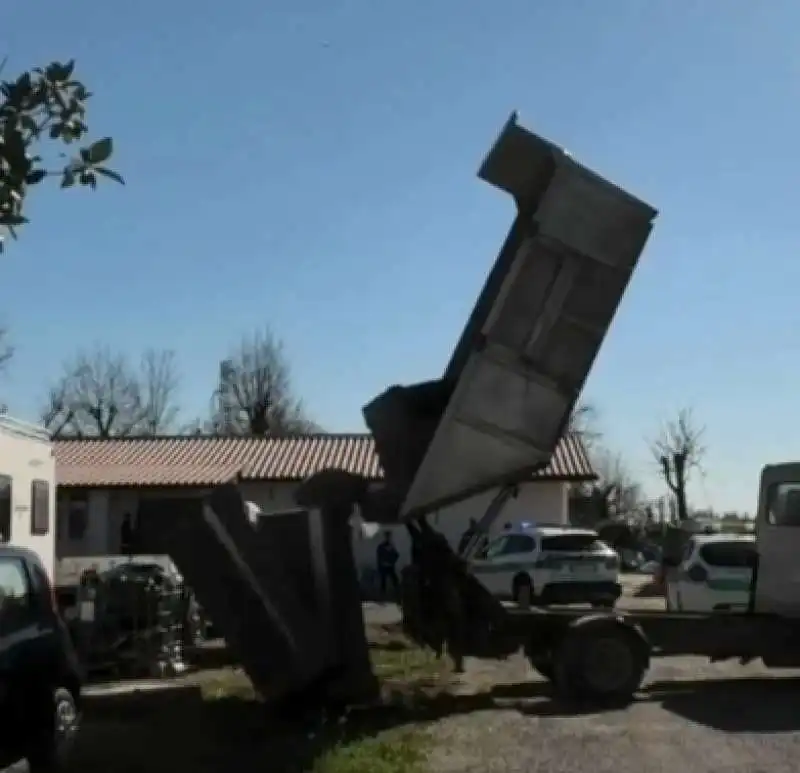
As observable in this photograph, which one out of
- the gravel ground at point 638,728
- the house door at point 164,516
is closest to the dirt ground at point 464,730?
the gravel ground at point 638,728

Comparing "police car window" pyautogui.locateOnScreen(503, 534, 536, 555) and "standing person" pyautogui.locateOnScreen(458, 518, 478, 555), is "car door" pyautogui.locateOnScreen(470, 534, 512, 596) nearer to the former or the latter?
"police car window" pyautogui.locateOnScreen(503, 534, 536, 555)

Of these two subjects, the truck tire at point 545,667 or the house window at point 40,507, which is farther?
the house window at point 40,507

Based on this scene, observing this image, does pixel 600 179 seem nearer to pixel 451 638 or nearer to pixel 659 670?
pixel 451 638

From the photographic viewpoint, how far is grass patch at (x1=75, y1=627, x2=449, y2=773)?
11250mm

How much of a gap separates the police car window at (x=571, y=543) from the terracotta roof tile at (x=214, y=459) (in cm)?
1105

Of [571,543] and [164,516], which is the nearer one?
Answer: [164,516]

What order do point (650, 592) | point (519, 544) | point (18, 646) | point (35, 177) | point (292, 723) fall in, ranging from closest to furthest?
point (35, 177) → point (18, 646) → point (292, 723) → point (519, 544) → point (650, 592)

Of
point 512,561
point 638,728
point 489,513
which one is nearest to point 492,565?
point 512,561

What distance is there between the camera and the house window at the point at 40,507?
55.4 feet

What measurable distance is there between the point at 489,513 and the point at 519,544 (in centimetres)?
1605

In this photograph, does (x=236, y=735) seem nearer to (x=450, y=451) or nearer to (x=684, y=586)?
(x=450, y=451)

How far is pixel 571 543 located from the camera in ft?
98.4

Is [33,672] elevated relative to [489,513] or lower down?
lower down

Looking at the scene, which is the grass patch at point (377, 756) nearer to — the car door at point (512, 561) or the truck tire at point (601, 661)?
the truck tire at point (601, 661)
